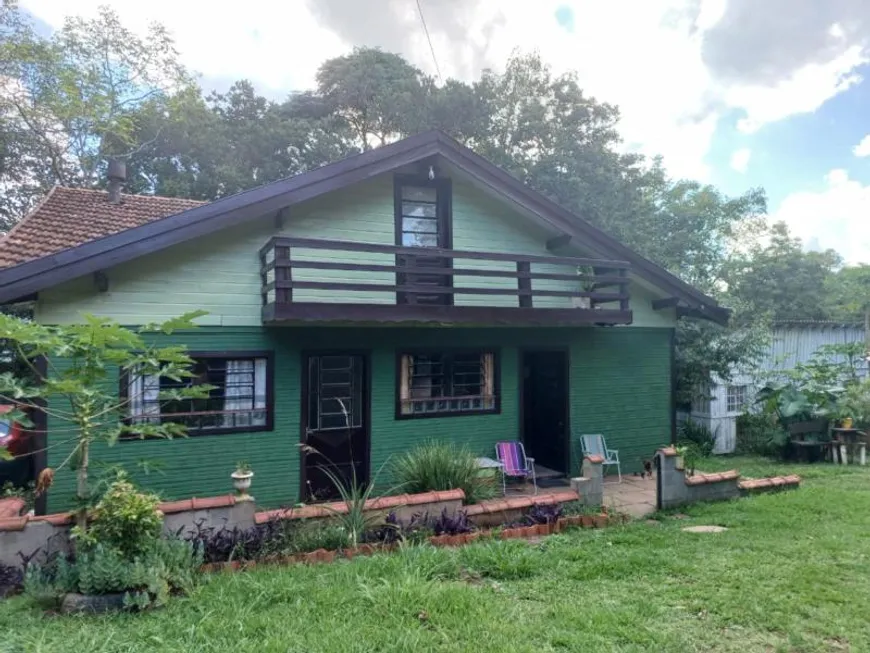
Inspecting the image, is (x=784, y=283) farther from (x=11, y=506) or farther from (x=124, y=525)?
(x=11, y=506)

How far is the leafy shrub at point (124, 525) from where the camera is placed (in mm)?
4172

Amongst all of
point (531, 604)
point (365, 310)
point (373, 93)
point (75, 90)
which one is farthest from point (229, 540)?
point (373, 93)

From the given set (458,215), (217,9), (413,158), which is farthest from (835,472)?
(217,9)

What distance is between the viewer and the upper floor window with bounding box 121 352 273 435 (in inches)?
258

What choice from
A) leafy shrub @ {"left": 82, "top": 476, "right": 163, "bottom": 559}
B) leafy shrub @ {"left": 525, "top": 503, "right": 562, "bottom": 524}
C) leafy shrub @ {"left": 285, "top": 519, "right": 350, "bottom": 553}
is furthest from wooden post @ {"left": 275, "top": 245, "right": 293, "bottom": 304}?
leafy shrub @ {"left": 525, "top": 503, "right": 562, "bottom": 524}

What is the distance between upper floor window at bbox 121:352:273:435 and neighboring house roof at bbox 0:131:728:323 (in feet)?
4.78

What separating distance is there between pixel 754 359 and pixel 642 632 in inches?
386

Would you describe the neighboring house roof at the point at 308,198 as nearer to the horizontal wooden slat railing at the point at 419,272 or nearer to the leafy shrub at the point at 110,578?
the horizontal wooden slat railing at the point at 419,272

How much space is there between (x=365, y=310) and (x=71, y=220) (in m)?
4.78

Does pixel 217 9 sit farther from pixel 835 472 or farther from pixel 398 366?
pixel 835 472

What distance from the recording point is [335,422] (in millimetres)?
7691

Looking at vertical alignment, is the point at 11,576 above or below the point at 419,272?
below

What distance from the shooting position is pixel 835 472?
8820mm

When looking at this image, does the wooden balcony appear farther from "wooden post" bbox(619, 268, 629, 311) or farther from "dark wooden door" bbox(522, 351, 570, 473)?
"dark wooden door" bbox(522, 351, 570, 473)
